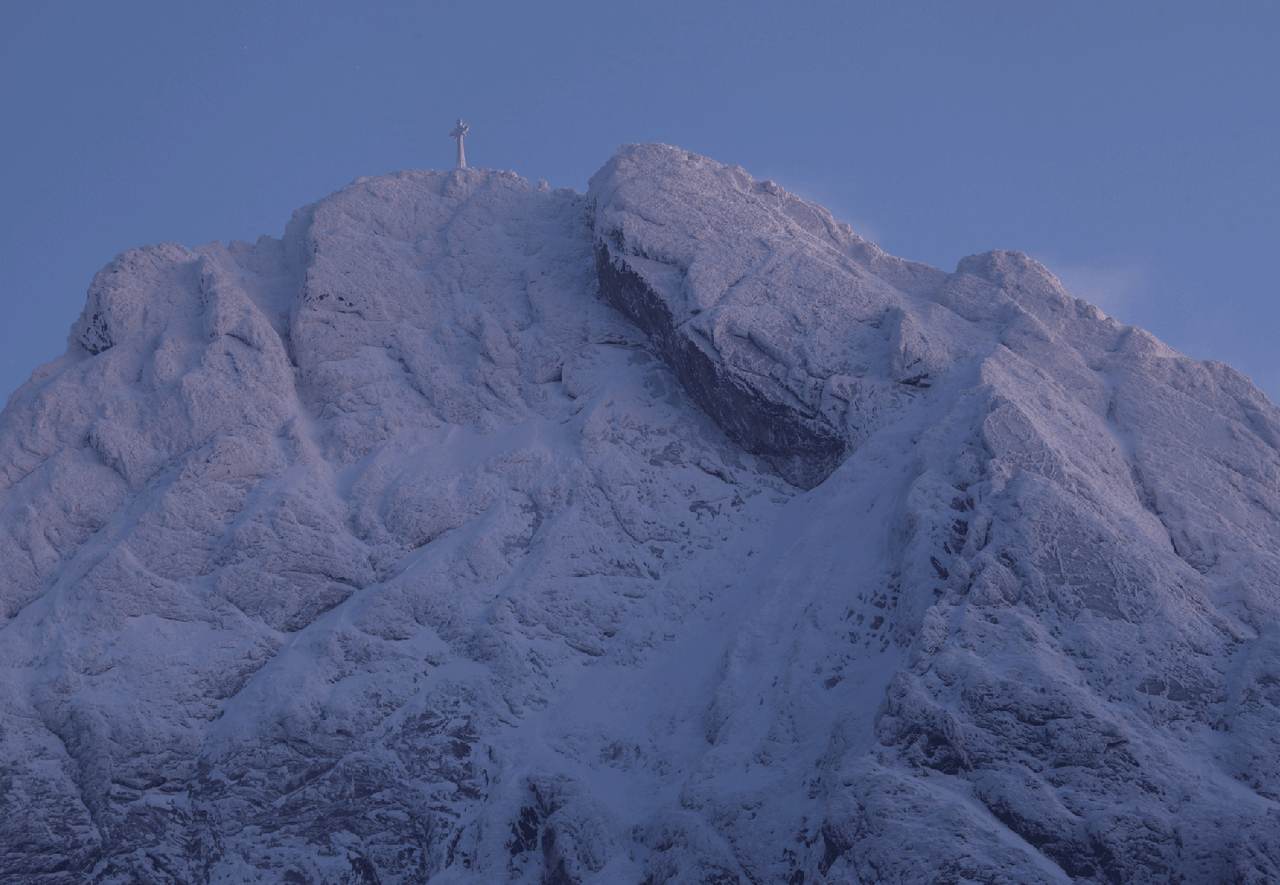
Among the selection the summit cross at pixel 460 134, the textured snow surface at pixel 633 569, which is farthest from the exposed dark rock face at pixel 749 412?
the summit cross at pixel 460 134

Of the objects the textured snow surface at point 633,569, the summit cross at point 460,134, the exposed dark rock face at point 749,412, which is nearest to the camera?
the textured snow surface at point 633,569

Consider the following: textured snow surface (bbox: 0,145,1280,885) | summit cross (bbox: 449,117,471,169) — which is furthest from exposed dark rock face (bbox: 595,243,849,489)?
summit cross (bbox: 449,117,471,169)

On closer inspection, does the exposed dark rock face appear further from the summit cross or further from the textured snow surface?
the summit cross

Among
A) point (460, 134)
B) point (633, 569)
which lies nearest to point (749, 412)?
point (633, 569)

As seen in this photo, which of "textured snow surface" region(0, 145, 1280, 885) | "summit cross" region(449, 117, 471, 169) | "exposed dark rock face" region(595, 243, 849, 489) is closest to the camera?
"textured snow surface" region(0, 145, 1280, 885)

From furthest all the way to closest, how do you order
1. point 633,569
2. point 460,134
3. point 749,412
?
point 460,134, point 749,412, point 633,569

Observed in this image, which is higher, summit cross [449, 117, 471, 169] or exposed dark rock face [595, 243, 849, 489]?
summit cross [449, 117, 471, 169]

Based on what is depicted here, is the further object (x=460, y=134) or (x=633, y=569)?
(x=460, y=134)

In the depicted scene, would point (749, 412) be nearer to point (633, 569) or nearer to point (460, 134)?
point (633, 569)

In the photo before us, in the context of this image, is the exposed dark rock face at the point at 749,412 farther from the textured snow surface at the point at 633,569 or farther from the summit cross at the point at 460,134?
the summit cross at the point at 460,134
